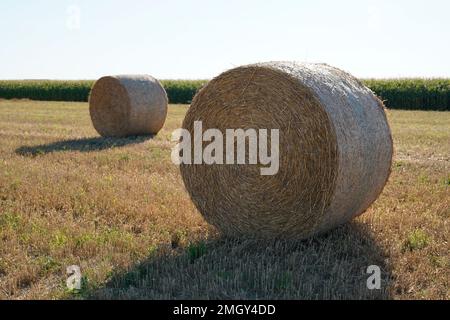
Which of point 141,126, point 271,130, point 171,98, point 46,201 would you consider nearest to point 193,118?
point 271,130

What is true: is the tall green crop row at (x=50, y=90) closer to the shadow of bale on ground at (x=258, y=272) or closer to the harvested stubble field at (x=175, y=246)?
the harvested stubble field at (x=175, y=246)

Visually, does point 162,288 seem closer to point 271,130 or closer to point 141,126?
point 271,130

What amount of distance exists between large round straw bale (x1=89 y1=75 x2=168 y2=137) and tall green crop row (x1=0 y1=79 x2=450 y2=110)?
11178mm

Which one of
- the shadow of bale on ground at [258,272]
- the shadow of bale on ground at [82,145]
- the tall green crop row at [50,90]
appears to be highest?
the tall green crop row at [50,90]

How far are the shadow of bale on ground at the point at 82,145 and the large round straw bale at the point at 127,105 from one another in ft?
1.13

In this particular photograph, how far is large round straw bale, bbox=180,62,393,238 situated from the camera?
18.2 ft

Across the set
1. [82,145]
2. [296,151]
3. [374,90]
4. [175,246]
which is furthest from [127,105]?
[374,90]

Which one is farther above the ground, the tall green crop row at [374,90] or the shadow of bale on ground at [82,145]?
the tall green crop row at [374,90]

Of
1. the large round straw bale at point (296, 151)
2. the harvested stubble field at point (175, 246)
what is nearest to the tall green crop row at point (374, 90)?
the harvested stubble field at point (175, 246)

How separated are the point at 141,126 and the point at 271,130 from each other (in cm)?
901

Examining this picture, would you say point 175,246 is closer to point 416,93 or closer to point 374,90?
point 416,93

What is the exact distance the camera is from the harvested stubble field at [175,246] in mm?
4582

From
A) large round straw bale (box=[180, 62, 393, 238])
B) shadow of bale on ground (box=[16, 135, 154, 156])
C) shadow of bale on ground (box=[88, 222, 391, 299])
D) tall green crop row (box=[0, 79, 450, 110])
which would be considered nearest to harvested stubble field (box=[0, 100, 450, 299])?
shadow of bale on ground (box=[88, 222, 391, 299])
